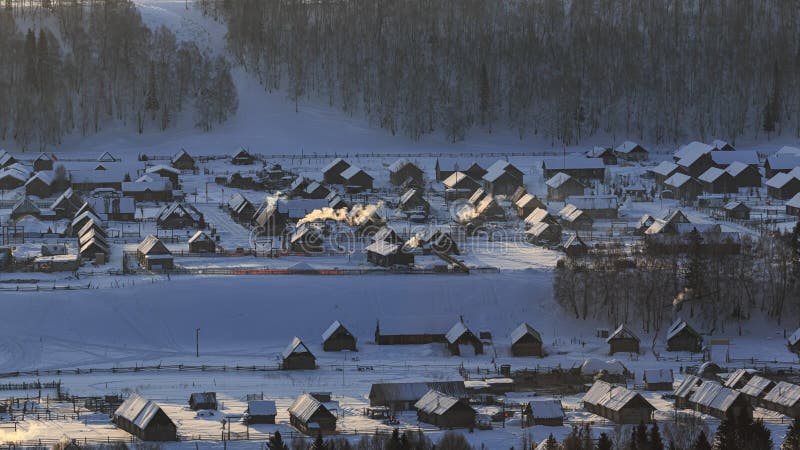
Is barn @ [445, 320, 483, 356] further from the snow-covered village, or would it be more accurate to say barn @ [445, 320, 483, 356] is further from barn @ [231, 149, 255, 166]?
barn @ [231, 149, 255, 166]

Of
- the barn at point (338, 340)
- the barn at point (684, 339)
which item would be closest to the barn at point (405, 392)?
the barn at point (338, 340)

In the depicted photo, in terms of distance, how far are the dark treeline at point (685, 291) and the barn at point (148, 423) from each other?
1864cm

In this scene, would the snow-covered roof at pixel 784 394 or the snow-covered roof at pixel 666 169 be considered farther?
the snow-covered roof at pixel 666 169

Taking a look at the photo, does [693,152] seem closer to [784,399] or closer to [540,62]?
[540,62]

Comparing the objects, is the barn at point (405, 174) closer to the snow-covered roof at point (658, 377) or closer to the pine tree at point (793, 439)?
the snow-covered roof at point (658, 377)

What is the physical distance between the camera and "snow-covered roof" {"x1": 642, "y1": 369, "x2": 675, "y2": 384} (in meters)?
41.9

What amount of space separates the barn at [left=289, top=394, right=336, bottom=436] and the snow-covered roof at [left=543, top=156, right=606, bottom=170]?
4230 cm

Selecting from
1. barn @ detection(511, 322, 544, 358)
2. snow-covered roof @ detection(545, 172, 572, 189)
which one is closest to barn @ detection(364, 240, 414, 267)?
barn @ detection(511, 322, 544, 358)

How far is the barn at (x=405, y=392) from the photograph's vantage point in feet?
129

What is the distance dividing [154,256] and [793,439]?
27.8m

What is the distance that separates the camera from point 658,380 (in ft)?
137

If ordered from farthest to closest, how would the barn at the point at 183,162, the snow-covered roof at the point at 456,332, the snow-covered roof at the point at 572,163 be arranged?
the barn at the point at 183,162, the snow-covered roof at the point at 572,163, the snow-covered roof at the point at 456,332

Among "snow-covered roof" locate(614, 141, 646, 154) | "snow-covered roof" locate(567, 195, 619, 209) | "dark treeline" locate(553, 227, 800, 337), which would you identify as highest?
"snow-covered roof" locate(614, 141, 646, 154)

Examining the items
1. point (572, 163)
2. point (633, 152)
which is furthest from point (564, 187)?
point (633, 152)
